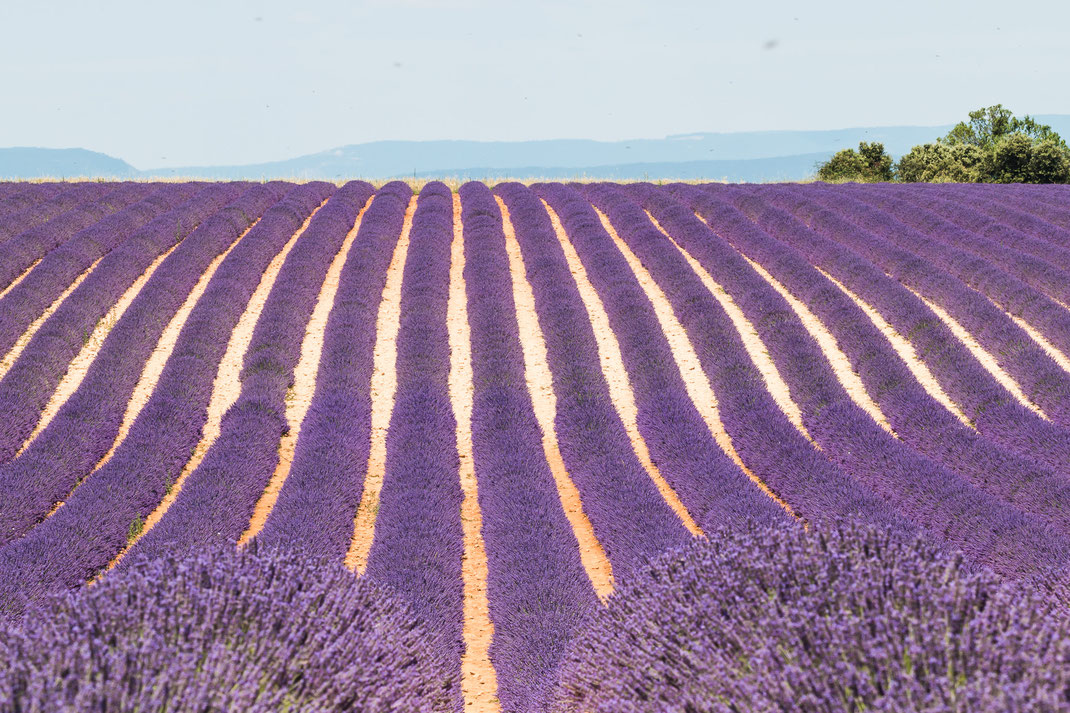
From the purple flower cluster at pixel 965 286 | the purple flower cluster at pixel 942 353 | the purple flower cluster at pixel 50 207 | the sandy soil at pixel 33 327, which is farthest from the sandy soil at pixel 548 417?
the purple flower cluster at pixel 50 207

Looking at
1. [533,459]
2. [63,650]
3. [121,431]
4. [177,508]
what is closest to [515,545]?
[533,459]

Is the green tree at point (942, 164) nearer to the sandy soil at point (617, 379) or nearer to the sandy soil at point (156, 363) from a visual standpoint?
the sandy soil at point (617, 379)

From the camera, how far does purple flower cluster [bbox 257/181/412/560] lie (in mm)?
5855

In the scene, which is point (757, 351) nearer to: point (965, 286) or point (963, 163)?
point (965, 286)

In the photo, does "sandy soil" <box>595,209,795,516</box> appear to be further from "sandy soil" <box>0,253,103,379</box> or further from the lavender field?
"sandy soil" <box>0,253,103,379</box>

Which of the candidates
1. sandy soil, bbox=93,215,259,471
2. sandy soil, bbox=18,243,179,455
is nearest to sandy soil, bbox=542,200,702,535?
sandy soil, bbox=93,215,259,471

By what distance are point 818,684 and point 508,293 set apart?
9.47 m

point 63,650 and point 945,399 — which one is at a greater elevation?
point 63,650

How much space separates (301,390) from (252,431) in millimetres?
1551

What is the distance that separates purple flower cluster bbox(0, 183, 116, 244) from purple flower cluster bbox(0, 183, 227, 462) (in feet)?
3.57

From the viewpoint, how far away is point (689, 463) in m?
6.96

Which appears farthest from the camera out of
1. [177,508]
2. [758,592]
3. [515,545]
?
[177,508]

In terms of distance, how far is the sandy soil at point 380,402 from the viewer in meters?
6.28

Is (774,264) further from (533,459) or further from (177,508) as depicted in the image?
(177,508)
